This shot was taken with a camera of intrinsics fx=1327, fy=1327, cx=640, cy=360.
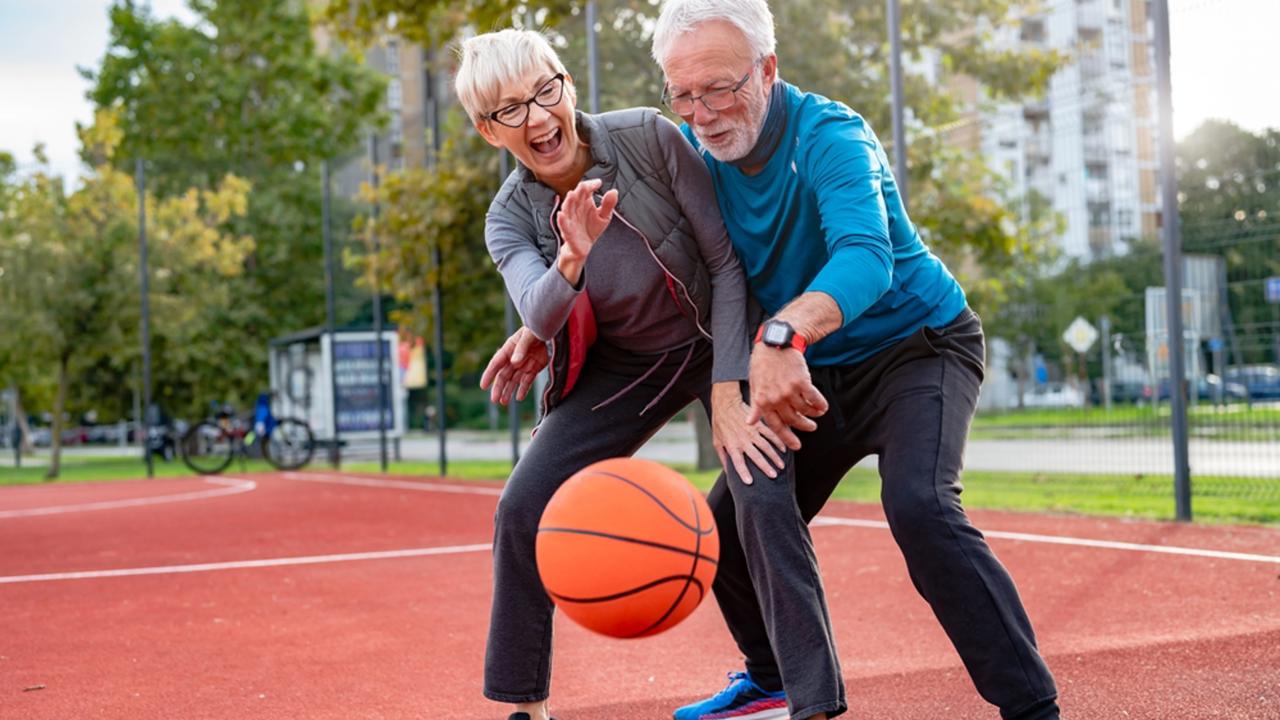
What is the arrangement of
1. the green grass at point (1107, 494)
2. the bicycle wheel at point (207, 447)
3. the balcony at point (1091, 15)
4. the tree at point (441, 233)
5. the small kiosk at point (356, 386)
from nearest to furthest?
the green grass at point (1107, 494)
the balcony at point (1091, 15)
the tree at point (441, 233)
the bicycle wheel at point (207, 447)
the small kiosk at point (356, 386)

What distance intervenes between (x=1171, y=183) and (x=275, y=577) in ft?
20.4

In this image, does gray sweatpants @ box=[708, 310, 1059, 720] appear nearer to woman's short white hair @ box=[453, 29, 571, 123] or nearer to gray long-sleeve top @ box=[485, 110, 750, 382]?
gray long-sleeve top @ box=[485, 110, 750, 382]

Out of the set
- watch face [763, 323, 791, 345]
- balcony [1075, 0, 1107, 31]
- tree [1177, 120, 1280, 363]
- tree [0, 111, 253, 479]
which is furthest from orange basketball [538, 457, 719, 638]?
tree [0, 111, 253, 479]

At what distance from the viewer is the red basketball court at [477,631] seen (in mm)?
4297

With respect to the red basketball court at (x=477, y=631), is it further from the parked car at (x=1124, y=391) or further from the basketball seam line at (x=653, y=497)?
the parked car at (x=1124, y=391)

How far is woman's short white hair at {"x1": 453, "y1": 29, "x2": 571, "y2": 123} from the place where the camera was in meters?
3.18

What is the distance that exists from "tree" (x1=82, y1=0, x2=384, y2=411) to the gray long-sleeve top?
32671 mm

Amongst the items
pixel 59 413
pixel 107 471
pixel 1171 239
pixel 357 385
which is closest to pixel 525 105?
pixel 1171 239

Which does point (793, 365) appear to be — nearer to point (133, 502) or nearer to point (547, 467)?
point (547, 467)

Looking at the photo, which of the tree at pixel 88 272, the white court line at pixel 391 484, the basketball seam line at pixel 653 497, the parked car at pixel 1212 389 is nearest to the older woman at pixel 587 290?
the basketball seam line at pixel 653 497

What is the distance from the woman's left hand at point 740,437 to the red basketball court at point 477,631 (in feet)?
3.83

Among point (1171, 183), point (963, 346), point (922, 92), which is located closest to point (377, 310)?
point (922, 92)

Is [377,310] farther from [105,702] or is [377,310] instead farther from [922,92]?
[105,702]

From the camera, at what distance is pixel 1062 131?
35.3 feet
